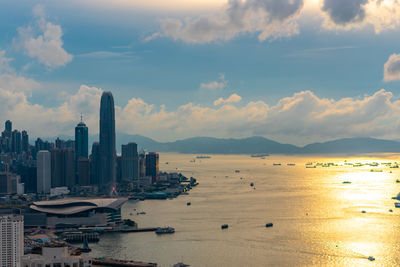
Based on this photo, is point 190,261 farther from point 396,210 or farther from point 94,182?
point 94,182

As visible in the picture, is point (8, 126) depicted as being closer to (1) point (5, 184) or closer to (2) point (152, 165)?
(2) point (152, 165)

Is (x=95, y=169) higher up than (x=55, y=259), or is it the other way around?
(x=95, y=169)

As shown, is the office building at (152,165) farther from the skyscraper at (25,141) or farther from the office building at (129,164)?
the skyscraper at (25,141)

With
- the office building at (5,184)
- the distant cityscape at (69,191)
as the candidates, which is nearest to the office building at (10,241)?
the distant cityscape at (69,191)

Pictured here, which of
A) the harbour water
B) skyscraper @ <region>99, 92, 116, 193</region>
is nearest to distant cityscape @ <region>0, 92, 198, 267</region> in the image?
skyscraper @ <region>99, 92, 116, 193</region>

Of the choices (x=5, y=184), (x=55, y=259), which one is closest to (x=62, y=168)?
(x=5, y=184)

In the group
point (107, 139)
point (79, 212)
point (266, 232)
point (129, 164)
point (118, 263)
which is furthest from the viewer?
point (129, 164)
